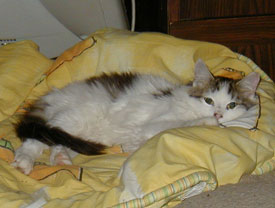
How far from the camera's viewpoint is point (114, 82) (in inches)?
80.6

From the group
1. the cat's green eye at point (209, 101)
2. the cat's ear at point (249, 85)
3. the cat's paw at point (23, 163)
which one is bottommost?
the cat's paw at point (23, 163)

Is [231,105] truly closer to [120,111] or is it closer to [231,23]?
[120,111]

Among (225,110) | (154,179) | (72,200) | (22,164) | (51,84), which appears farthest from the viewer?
(51,84)

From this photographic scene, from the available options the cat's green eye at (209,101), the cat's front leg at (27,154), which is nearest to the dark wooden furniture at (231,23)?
the cat's green eye at (209,101)

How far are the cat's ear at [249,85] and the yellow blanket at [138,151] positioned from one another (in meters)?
0.10

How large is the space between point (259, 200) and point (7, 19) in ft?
6.32

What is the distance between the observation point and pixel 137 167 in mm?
1362

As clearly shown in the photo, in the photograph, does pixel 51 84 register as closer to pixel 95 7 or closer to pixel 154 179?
pixel 95 7

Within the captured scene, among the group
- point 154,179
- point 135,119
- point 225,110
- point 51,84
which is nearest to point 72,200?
point 154,179

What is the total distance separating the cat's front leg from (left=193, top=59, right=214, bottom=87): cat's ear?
2.72ft

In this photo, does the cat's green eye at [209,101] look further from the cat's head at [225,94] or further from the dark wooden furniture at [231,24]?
the dark wooden furniture at [231,24]

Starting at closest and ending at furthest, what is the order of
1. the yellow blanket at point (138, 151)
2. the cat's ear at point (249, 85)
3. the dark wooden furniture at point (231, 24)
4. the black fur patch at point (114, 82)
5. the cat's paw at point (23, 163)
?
the yellow blanket at point (138, 151)
the cat's paw at point (23, 163)
the cat's ear at point (249, 85)
the black fur patch at point (114, 82)
the dark wooden furniture at point (231, 24)

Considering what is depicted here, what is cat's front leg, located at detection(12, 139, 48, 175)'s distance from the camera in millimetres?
1623

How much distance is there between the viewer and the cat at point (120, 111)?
176cm
